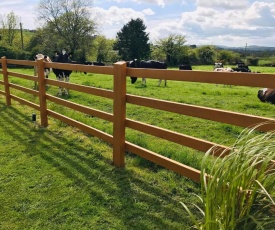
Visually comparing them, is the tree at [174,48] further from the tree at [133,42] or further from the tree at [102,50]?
the tree at [102,50]

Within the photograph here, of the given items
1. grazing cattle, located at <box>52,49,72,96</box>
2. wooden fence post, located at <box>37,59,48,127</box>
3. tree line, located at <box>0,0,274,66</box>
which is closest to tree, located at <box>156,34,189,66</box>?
tree line, located at <box>0,0,274,66</box>

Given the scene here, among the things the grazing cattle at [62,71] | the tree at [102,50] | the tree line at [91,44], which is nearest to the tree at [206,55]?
the tree line at [91,44]

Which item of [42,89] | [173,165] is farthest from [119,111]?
[42,89]

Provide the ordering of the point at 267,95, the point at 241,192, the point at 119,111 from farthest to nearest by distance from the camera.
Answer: the point at 267,95 < the point at 119,111 < the point at 241,192

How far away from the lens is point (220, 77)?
234 centimetres

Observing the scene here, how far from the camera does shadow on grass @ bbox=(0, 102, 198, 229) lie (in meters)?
2.45

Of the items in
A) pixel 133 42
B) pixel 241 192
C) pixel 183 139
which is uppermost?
pixel 133 42

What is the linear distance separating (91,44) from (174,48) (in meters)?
16.2

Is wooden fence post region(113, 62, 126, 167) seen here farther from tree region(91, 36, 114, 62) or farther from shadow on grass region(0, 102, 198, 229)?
tree region(91, 36, 114, 62)

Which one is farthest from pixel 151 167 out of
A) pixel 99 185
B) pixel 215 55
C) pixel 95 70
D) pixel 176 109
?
pixel 215 55

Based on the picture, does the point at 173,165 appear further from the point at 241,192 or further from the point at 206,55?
the point at 206,55

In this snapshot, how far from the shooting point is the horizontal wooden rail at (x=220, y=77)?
2068 millimetres

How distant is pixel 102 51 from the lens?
1836 inches

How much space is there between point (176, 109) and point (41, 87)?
3.37 metres
